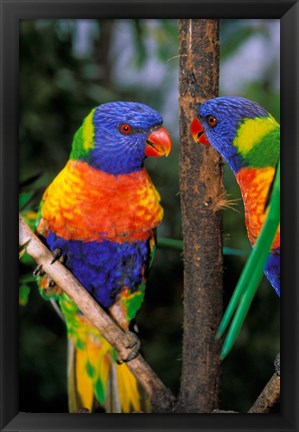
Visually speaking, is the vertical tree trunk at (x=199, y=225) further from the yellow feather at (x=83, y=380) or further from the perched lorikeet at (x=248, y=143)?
the yellow feather at (x=83, y=380)

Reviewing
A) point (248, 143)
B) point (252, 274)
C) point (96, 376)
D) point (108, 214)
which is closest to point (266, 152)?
→ point (248, 143)

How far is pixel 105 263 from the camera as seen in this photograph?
4.17 feet

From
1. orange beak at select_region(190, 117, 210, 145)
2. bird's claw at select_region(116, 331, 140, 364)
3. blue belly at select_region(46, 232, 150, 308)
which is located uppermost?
orange beak at select_region(190, 117, 210, 145)

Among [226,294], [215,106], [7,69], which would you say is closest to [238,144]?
[215,106]

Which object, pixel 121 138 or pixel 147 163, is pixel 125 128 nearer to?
pixel 121 138

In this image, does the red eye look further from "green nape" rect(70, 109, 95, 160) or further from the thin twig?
the thin twig

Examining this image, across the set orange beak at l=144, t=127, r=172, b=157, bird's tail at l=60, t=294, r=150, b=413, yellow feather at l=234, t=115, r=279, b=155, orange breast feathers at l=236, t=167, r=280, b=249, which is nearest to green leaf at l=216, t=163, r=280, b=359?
orange breast feathers at l=236, t=167, r=280, b=249

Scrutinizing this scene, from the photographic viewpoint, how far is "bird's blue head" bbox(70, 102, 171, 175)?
3.84ft

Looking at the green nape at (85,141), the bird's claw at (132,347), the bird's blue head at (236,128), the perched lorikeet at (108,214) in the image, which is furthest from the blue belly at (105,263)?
the bird's blue head at (236,128)

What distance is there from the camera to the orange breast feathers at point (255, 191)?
1139mm

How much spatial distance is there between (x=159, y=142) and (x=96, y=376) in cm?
69

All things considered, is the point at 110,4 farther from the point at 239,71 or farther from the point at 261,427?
the point at 261,427

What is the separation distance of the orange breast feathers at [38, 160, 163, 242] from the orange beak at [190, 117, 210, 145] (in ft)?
0.53

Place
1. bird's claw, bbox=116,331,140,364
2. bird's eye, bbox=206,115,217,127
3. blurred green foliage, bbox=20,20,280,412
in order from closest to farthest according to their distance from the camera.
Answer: bird's eye, bbox=206,115,217,127 < bird's claw, bbox=116,331,140,364 < blurred green foliage, bbox=20,20,280,412
